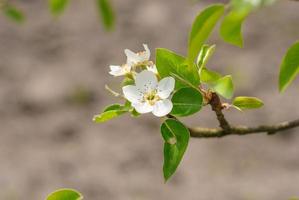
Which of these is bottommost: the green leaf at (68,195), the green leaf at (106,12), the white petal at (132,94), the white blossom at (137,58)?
the green leaf at (68,195)

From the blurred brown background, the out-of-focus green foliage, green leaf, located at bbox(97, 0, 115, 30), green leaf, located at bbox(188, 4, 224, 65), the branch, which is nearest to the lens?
the out-of-focus green foliage

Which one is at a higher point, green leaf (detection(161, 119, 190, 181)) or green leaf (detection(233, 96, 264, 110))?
green leaf (detection(233, 96, 264, 110))

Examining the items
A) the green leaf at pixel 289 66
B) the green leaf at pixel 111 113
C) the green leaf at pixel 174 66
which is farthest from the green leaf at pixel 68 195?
the green leaf at pixel 289 66

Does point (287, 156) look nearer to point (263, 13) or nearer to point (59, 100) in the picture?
point (263, 13)

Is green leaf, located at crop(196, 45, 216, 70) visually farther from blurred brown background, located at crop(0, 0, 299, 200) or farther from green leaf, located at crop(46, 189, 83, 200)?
blurred brown background, located at crop(0, 0, 299, 200)

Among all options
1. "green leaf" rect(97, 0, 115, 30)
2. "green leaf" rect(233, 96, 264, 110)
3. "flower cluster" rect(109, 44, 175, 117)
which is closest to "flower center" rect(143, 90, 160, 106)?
"flower cluster" rect(109, 44, 175, 117)

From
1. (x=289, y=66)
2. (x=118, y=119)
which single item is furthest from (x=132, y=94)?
(x=118, y=119)

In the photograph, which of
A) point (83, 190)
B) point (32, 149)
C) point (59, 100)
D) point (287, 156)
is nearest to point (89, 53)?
point (59, 100)

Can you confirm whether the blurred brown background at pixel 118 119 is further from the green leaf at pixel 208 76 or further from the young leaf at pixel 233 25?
the young leaf at pixel 233 25

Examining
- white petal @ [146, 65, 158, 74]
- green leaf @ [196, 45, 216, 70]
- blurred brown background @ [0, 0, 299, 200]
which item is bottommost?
green leaf @ [196, 45, 216, 70]
